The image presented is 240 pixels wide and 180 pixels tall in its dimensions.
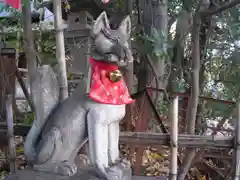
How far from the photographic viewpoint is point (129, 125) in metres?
1.82

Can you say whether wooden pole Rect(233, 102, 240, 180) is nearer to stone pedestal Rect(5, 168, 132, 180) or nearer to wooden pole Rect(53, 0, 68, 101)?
stone pedestal Rect(5, 168, 132, 180)

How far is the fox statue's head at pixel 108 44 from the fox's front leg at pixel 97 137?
0.17 meters

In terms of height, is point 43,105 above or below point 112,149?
above

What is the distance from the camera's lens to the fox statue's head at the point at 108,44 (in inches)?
35.2

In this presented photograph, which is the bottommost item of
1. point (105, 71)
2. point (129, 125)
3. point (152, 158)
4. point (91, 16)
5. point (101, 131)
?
point (152, 158)

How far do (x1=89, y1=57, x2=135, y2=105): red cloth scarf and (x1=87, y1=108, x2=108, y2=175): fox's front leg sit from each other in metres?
0.04

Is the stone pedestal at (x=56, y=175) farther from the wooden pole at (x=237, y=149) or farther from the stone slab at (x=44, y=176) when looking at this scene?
the wooden pole at (x=237, y=149)

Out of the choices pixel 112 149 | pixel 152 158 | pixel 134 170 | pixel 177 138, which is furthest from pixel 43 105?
pixel 152 158

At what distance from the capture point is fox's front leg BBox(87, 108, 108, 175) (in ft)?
3.05

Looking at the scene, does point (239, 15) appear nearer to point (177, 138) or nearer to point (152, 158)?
point (177, 138)

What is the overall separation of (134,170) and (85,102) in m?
0.94

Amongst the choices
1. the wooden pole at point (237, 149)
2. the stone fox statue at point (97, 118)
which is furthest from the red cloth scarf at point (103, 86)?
the wooden pole at point (237, 149)

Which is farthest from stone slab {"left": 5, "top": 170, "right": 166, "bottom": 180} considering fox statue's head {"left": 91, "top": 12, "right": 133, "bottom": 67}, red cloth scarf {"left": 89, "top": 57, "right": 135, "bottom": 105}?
fox statue's head {"left": 91, "top": 12, "right": 133, "bottom": 67}

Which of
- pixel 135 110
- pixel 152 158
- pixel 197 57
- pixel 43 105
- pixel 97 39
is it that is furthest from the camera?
pixel 152 158
